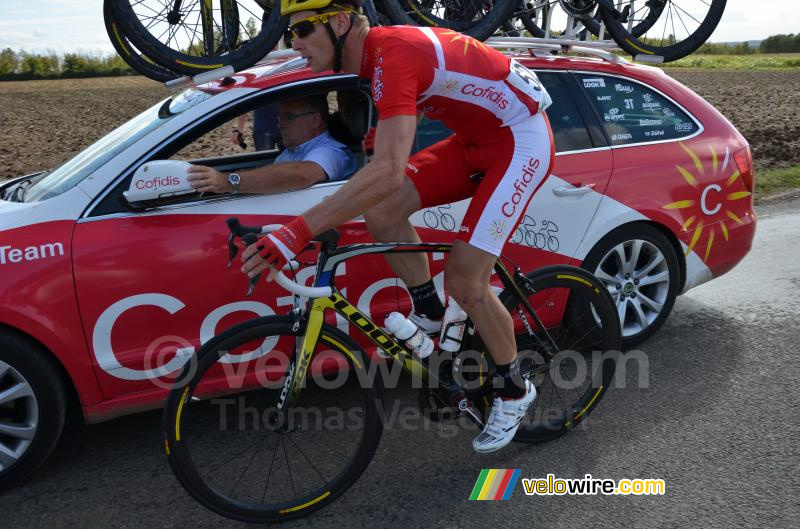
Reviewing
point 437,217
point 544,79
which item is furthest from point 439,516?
point 544,79

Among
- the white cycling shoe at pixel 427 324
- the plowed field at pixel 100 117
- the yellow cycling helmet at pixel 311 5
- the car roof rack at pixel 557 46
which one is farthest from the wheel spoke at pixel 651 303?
the plowed field at pixel 100 117

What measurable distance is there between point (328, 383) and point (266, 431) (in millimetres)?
744

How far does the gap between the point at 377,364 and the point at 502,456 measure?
2.80ft

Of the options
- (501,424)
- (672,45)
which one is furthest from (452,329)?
(672,45)

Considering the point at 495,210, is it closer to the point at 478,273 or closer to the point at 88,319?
the point at 478,273

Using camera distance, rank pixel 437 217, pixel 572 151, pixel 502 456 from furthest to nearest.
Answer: pixel 572 151 < pixel 437 217 < pixel 502 456

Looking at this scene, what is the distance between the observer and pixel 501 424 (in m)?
3.17

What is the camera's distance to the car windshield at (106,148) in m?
3.37

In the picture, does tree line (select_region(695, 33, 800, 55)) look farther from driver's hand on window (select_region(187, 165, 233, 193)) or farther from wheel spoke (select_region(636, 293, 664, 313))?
driver's hand on window (select_region(187, 165, 233, 193))

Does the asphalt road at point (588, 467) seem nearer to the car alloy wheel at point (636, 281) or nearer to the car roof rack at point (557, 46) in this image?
the car alloy wheel at point (636, 281)

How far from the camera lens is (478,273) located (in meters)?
2.91

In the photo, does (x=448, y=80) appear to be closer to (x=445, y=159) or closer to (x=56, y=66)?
(x=445, y=159)

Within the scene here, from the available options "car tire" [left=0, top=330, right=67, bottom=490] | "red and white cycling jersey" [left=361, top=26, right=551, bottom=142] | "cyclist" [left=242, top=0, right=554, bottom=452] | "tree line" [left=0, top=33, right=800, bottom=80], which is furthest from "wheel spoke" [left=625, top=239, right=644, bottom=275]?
"tree line" [left=0, top=33, right=800, bottom=80]

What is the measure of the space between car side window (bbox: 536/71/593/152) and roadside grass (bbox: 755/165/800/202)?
5.21m
